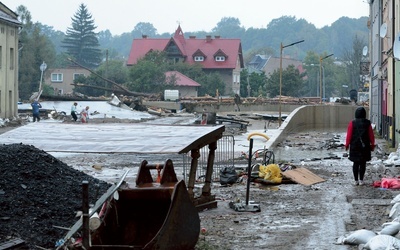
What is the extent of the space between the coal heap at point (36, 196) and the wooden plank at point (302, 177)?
4761 mm

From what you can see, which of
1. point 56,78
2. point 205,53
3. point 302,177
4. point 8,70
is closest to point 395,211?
point 302,177

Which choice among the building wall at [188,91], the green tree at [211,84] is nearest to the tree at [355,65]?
the green tree at [211,84]

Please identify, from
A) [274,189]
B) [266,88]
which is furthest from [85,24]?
[274,189]

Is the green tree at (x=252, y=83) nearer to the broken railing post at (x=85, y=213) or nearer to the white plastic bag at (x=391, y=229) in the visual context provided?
the white plastic bag at (x=391, y=229)

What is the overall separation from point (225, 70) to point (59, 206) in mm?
104975

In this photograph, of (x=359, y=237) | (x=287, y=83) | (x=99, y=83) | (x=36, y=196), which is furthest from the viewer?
(x=287, y=83)

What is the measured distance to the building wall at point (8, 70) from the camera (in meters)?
55.0

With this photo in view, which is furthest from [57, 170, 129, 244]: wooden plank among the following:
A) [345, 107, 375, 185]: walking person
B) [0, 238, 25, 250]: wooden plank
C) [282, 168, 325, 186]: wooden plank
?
[282, 168, 325, 186]: wooden plank

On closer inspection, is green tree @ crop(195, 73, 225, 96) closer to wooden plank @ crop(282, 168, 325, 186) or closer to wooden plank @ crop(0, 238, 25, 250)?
wooden plank @ crop(282, 168, 325, 186)

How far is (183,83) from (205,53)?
62.9 ft

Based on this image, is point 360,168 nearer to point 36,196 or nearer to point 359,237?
point 359,237

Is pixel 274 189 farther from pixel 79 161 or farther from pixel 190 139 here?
pixel 79 161

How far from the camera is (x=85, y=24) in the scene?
15538 cm

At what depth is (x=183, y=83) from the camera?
100m
